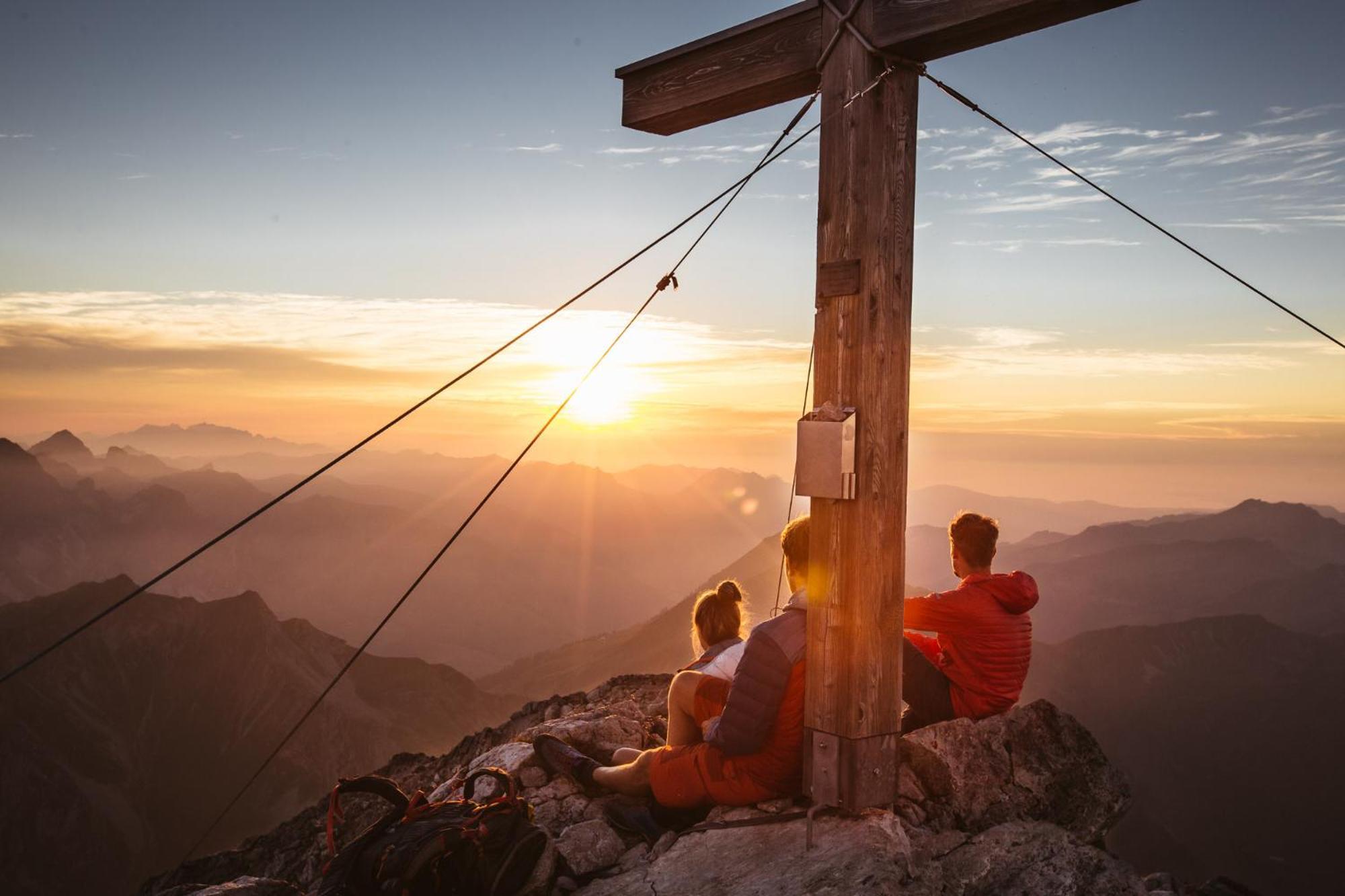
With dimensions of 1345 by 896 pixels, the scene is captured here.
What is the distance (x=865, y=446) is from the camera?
525 centimetres

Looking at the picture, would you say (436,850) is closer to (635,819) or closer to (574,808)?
(635,819)

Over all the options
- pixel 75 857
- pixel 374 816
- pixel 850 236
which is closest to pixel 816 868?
pixel 850 236

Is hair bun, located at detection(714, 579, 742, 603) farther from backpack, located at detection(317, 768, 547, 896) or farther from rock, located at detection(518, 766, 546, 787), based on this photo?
rock, located at detection(518, 766, 546, 787)

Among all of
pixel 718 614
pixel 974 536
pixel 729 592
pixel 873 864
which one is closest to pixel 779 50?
pixel 974 536

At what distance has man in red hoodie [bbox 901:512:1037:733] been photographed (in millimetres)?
6043

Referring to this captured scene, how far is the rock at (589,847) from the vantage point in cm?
577

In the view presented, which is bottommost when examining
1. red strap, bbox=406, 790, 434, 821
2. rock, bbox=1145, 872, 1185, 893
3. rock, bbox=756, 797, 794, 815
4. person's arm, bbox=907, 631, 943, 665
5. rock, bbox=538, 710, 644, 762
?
rock, bbox=1145, 872, 1185, 893

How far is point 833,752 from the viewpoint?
17.3 feet

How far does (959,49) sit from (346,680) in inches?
5624

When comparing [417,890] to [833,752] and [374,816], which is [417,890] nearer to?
[833,752]

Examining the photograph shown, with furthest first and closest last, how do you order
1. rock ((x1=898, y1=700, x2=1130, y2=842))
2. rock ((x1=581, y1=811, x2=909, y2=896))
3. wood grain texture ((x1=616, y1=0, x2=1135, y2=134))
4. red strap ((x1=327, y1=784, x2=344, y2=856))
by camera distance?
rock ((x1=898, y1=700, x2=1130, y2=842)) < red strap ((x1=327, y1=784, x2=344, y2=856)) < wood grain texture ((x1=616, y1=0, x2=1135, y2=134)) < rock ((x1=581, y1=811, x2=909, y2=896))

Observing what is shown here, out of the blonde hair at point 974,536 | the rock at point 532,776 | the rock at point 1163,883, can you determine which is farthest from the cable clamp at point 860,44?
the rock at point 1163,883

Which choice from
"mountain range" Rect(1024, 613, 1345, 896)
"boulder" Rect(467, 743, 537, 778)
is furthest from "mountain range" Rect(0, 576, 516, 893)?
"boulder" Rect(467, 743, 537, 778)

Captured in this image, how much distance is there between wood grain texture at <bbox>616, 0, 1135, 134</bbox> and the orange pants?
365 centimetres
